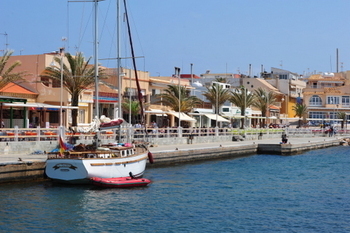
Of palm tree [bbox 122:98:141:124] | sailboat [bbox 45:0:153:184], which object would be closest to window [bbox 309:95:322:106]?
palm tree [bbox 122:98:141:124]

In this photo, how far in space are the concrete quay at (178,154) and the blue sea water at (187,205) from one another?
31.2 inches

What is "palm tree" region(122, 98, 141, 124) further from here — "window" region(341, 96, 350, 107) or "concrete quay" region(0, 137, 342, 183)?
"window" region(341, 96, 350, 107)

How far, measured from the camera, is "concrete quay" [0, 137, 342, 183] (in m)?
26.5

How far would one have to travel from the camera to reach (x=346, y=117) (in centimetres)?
10281

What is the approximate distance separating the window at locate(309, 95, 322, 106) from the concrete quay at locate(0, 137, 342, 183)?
3309 cm

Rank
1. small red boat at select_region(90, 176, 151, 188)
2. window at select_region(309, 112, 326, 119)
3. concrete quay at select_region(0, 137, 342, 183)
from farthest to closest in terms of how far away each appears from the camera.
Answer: window at select_region(309, 112, 326, 119), concrete quay at select_region(0, 137, 342, 183), small red boat at select_region(90, 176, 151, 188)

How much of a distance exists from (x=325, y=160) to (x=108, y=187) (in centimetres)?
2784

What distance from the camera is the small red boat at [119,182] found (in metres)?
26.2

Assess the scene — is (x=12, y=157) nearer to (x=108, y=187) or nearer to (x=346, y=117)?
(x=108, y=187)

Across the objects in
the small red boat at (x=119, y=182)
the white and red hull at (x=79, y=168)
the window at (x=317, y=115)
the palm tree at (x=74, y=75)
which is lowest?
the small red boat at (x=119, y=182)

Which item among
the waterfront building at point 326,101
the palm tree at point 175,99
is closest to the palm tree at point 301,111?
the waterfront building at point 326,101

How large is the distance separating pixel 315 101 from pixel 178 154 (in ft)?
240

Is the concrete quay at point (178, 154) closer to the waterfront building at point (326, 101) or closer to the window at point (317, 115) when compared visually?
the waterfront building at point (326, 101)

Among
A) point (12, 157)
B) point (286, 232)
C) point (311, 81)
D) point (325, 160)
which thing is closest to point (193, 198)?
point (286, 232)
